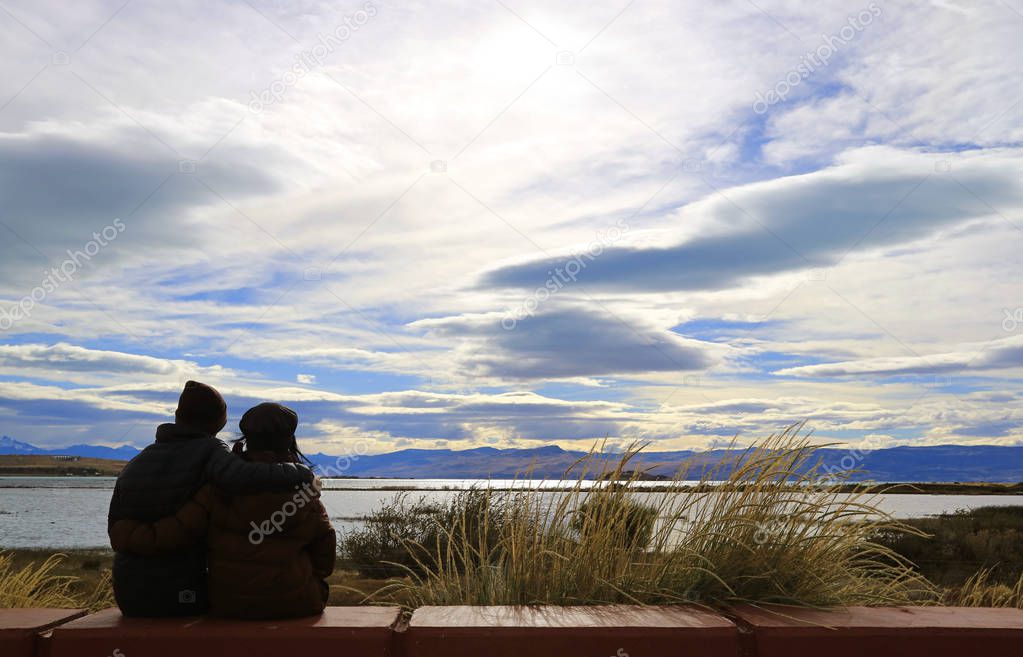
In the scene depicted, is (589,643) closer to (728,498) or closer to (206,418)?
(728,498)

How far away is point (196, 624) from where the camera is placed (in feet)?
11.8

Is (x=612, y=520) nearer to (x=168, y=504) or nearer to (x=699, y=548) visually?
(x=699, y=548)

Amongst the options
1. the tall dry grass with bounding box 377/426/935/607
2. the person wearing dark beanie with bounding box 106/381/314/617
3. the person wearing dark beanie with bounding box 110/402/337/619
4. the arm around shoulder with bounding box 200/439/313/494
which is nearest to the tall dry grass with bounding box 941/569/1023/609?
Answer: the tall dry grass with bounding box 377/426/935/607

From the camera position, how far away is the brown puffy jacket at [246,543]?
144 inches

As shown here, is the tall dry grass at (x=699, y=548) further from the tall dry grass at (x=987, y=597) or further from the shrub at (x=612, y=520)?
the tall dry grass at (x=987, y=597)

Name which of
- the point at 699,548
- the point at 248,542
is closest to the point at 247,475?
the point at 248,542

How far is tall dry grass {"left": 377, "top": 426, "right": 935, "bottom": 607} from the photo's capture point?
424 cm

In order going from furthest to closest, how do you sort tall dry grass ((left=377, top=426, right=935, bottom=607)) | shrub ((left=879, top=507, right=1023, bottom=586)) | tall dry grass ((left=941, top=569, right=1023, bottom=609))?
shrub ((left=879, top=507, right=1023, bottom=586)), tall dry grass ((left=941, top=569, right=1023, bottom=609)), tall dry grass ((left=377, top=426, right=935, bottom=607))

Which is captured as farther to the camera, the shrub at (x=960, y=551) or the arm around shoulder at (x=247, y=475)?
the shrub at (x=960, y=551)

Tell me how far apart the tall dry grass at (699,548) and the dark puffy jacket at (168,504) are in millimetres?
1117

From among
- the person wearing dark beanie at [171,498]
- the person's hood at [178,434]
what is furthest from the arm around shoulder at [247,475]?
the person's hood at [178,434]

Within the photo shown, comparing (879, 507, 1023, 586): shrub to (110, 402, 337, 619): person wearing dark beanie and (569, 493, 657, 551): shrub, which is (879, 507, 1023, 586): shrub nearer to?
(569, 493, 657, 551): shrub

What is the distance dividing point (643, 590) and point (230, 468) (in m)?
2.16

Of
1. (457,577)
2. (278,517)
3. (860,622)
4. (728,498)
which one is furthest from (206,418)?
(860,622)
